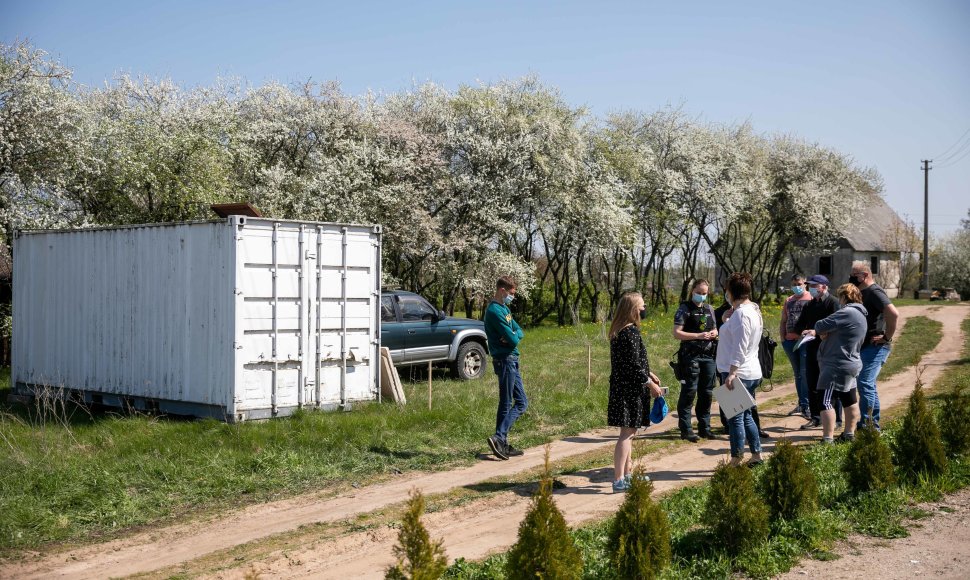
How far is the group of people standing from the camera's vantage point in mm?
Answer: 7176

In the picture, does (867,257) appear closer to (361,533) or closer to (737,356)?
(737,356)

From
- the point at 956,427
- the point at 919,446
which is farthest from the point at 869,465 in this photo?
the point at 956,427

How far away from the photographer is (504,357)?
861 cm

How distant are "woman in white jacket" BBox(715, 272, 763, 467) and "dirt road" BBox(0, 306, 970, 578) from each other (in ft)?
2.23

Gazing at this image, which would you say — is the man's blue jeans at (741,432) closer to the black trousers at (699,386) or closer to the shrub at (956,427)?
the black trousers at (699,386)

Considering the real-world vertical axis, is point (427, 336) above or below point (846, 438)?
above

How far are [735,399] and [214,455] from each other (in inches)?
211

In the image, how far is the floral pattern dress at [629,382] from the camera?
279 inches

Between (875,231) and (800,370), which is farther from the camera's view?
(875,231)

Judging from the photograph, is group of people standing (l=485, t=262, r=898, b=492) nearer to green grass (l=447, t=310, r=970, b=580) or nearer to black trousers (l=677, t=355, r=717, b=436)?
black trousers (l=677, t=355, r=717, b=436)

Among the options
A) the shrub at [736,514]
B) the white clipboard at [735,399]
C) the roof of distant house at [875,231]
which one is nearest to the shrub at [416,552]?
the shrub at [736,514]

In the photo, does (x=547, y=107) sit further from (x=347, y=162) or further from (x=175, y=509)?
(x=175, y=509)

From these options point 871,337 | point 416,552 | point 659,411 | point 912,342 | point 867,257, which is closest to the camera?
point 416,552

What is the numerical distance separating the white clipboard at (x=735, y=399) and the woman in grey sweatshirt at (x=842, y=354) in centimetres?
149
